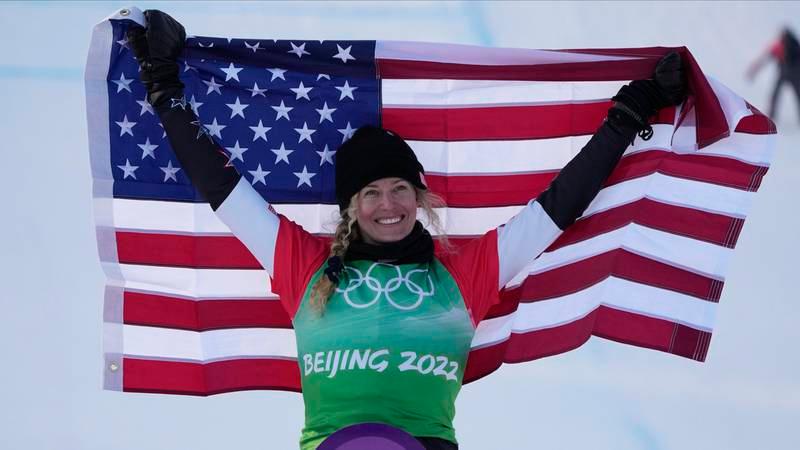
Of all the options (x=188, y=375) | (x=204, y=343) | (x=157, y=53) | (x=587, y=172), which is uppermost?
(x=157, y=53)

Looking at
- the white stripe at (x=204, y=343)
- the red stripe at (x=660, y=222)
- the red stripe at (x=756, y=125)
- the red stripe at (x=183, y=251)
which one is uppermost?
the red stripe at (x=756, y=125)

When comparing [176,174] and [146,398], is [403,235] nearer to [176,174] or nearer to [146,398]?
[176,174]

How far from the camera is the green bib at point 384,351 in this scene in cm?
328

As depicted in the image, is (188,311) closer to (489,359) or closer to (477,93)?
(489,359)

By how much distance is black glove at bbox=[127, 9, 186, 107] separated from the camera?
3.55 m

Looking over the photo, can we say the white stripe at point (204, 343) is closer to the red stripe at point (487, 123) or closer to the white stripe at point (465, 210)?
the white stripe at point (465, 210)

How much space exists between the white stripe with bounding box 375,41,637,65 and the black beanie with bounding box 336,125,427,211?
28 cm

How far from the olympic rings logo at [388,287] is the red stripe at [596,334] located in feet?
1.63

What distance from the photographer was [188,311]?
3.82 m

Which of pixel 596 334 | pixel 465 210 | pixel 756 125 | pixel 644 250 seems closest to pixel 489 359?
pixel 596 334

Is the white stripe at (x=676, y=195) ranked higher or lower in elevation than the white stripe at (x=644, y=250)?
higher

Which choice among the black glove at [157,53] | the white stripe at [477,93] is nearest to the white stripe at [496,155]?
the white stripe at [477,93]

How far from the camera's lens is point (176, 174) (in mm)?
3734

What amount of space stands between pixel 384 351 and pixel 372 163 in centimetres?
54
